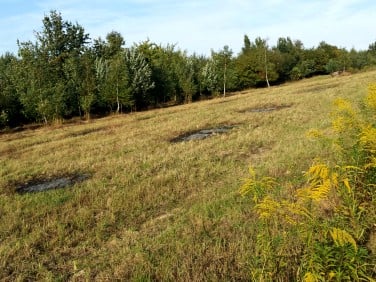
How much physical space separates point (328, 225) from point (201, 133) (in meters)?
15.0

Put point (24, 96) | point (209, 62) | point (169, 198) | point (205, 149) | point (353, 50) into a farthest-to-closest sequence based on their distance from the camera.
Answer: point (353, 50) < point (209, 62) < point (24, 96) < point (205, 149) < point (169, 198)

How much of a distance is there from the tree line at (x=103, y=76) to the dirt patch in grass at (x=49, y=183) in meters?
23.0

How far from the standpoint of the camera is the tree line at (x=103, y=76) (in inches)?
1406

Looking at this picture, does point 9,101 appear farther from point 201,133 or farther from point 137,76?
point 201,133

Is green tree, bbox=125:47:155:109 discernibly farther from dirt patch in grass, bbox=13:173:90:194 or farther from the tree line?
dirt patch in grass, bbox=13:173:90:194

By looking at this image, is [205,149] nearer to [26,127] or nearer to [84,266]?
[84,266]

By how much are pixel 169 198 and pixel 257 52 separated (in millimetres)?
63231

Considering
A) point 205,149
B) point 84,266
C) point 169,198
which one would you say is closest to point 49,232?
point 84,266

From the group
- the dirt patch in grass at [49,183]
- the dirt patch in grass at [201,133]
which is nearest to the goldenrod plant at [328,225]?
the dirt patch in grass at [49,183]

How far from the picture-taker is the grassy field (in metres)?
5.75

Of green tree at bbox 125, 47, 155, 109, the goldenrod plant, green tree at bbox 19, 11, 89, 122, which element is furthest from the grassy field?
green tree at bbox 125, 47, 155, 109

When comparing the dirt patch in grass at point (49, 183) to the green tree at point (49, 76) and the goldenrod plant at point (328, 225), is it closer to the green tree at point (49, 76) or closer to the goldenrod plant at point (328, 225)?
the goldenrod plant at point (328, 225)

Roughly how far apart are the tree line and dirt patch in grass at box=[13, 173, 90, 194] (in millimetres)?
22978

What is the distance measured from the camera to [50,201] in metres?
9.57
